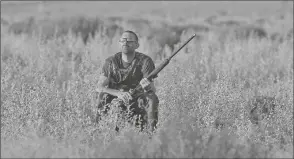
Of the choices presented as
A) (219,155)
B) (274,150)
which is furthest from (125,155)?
(274,150)

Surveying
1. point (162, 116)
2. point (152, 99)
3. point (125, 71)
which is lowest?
point (162, 116)

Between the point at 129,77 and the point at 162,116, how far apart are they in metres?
0.56

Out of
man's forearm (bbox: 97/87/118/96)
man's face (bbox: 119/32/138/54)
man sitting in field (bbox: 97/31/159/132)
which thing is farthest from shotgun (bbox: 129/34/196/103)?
man's face (bbox: 119/32/138/54)

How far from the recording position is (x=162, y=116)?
5.68 metres

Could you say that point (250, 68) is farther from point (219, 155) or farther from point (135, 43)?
point (219, 155)

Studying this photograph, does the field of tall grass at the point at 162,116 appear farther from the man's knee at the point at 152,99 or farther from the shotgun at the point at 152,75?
the shotgun at the point at 152,75

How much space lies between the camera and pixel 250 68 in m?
10.7

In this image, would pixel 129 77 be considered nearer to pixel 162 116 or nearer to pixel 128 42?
pixel 128 42

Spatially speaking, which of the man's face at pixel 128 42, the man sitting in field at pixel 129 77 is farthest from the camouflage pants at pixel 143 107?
the man's face at pixel 128 42

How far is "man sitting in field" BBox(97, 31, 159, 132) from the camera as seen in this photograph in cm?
544

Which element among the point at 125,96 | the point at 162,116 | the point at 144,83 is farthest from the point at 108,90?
the point at 162,116

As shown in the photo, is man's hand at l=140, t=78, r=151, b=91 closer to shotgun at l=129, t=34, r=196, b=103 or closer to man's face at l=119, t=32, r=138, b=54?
shotgun at l=129, t=34, r=196, b=103

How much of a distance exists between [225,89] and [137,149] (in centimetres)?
249

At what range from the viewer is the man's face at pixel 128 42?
17.8ft
